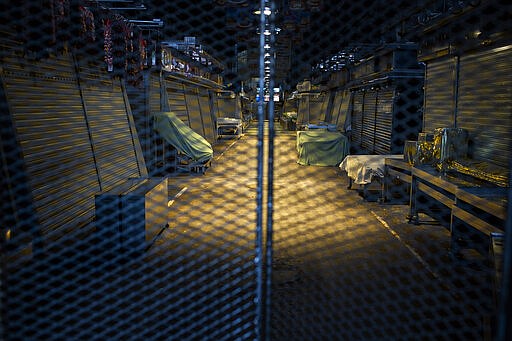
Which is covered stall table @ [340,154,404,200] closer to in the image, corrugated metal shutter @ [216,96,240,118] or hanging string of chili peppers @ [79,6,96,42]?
hanging string of chili peppers @ [79,6,96,42]

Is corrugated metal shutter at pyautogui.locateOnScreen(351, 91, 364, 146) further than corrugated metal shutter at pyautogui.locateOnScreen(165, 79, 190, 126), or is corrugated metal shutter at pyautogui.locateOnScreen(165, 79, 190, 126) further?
corrugated metal shutter at pyautogui.locateOnScreen(351, 91, 364, 146)

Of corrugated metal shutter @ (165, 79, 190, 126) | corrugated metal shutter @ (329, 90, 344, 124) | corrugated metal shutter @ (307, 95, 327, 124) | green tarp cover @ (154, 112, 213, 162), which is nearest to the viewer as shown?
green tarp cover @ (154, 112, 213, 162)

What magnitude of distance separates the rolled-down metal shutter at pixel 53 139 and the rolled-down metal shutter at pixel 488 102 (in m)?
2.33

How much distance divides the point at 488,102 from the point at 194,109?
5279 mm

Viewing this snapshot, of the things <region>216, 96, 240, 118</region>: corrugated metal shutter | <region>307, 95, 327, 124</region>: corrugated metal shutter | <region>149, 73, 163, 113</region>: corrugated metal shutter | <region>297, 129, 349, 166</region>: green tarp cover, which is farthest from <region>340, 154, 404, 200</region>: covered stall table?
<region>216, 96, 240, 118</region>: corrugated metal shutter

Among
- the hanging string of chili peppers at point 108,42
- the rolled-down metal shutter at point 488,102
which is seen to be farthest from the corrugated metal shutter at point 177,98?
the rolled-down metal shutter at point 488,102

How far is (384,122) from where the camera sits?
5637 mm

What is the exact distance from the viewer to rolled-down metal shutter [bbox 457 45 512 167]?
2.53m

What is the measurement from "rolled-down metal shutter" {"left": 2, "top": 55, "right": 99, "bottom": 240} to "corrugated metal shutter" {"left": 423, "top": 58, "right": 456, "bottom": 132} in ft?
8.14

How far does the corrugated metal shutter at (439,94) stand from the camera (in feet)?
10.8

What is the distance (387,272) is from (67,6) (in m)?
2.08

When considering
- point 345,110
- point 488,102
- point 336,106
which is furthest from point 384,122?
point 336,106

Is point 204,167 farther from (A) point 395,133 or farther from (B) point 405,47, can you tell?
(B) point 405,47

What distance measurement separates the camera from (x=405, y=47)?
5.00 m
